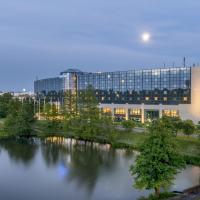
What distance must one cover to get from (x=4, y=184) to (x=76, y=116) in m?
22.8

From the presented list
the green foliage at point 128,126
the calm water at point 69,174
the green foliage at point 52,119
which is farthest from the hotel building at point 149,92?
the calm water at point 69,174

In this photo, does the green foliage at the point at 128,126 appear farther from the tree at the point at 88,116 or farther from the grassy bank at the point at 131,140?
the tree at the point at 88,116

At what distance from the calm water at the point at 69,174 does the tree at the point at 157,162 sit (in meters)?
2.82

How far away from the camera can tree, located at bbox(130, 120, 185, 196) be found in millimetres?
17812

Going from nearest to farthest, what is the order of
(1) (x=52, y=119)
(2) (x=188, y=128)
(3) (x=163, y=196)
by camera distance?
1. (3) (x=163, y=196)
2. (2) (x=188, y=128)
3. (1) (x=52, y=119)

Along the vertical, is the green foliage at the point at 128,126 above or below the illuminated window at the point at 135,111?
below

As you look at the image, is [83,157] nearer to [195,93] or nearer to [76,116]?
[76,116]

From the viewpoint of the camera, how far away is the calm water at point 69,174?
21.4 m

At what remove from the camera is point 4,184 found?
926 inches

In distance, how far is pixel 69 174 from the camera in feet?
86.4

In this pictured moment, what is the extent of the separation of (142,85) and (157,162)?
40617 millimetres

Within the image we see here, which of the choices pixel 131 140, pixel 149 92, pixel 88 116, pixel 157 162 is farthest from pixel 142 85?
pixel 157 162

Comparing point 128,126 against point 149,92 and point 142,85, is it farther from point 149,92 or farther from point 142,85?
point 142,85

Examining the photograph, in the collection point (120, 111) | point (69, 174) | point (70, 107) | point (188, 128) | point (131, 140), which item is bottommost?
point (69, 174)
